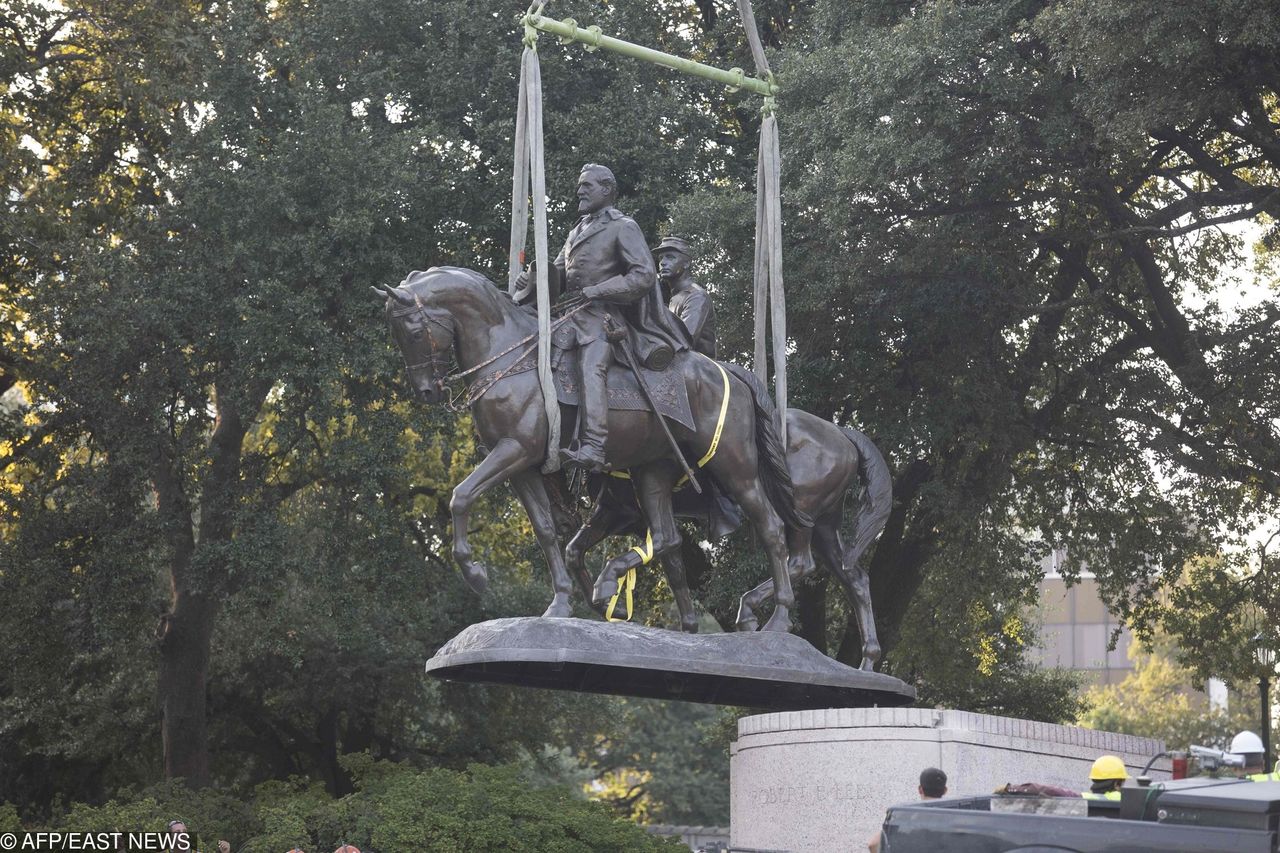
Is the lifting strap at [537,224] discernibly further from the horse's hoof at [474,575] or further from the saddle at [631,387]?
the horse's hoof at [474,575]

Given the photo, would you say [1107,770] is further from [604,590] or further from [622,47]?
[622,47]

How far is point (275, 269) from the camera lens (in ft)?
69.4

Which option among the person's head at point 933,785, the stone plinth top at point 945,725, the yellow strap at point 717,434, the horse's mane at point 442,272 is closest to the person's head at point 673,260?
the yellow strap at point 717,434

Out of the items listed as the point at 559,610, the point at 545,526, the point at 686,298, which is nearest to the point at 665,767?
the point at 686,298

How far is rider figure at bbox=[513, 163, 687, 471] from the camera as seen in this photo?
1201 cm

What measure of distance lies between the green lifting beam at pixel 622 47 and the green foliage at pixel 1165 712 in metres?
33.9

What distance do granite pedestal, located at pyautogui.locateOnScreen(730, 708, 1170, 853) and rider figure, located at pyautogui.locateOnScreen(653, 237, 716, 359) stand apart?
3.59 m

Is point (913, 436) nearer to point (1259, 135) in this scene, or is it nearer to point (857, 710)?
point (1259, 135)

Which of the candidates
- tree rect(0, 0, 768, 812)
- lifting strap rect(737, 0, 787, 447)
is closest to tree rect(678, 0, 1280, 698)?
tree rect(0, 0, 768, 812)

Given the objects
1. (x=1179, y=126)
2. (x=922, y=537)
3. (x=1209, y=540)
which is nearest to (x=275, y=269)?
(x=922, y=537)

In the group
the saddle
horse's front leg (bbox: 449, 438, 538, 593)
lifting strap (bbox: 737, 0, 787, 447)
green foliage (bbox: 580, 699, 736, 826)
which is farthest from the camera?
green foliage (bbox: 580, 699, 736, 826)

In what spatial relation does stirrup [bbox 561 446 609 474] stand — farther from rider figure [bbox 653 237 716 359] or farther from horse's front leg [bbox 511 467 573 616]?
rider figure [bbox 653 237 716 359]

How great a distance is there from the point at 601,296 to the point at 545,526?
1633 millimetres

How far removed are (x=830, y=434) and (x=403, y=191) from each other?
968 centimetres
